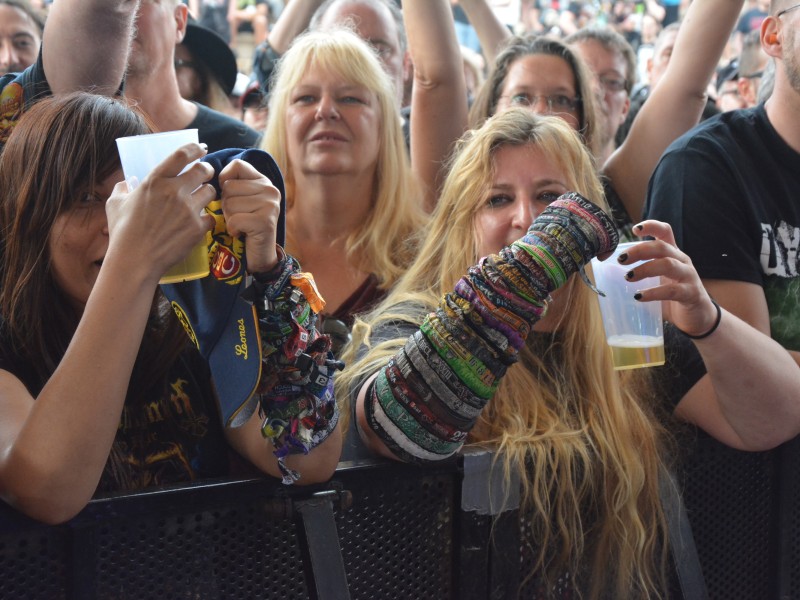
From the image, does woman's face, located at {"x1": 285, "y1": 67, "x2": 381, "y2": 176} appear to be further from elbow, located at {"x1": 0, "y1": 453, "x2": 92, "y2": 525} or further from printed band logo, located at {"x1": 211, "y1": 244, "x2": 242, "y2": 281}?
elbow, located at {"x1": 0, "y1": 453, "x2": 92, "y2": 525}

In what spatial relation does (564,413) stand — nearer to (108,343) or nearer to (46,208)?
(108,343)

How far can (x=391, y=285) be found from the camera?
225 centimetres

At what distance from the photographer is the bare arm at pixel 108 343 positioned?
1.23 metres

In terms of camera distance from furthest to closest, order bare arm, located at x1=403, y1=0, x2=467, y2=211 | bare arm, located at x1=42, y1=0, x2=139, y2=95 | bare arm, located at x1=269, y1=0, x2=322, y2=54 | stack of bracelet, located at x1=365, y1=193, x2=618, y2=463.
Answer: bare arm, located at x1=269, y1=0, x2=322, y2=54 < bare arm, located at x1=403, y1=0, x2=467, y2=211 < bare arm, located at x1=42, y1=0, x2=139, y2=95 < stack of bracelet, located at x1=365, y1=193, x2=618, y2=463

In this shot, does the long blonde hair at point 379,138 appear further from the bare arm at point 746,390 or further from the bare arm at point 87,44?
the bare arm at point 746,390

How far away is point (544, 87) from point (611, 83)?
0.79 m

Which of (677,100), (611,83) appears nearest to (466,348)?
(677,100)

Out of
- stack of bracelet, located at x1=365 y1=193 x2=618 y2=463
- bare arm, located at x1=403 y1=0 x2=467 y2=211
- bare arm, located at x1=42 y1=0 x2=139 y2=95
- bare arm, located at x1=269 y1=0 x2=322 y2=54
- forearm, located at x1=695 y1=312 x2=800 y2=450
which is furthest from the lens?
bare arm, located at x1=269 y1=0 x2=322 y2=54

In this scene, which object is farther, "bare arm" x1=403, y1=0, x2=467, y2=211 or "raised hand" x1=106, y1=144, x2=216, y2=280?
"bare arm" x1=403, y1=0, x2=467, y2=211

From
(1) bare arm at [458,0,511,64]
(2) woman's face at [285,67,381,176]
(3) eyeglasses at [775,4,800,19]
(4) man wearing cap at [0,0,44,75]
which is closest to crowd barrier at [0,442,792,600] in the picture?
(2) woman's face at [285,67,381,176]

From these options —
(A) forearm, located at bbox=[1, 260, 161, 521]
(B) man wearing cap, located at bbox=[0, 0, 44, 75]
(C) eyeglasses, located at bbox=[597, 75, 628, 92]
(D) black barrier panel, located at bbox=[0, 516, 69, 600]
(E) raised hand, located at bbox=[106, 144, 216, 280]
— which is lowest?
(D) black barrier panel, located at bbox=[0, 516, 69, 600]

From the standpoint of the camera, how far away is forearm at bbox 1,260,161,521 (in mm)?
1214

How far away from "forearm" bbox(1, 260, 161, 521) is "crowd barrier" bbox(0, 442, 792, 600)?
52 millimetres

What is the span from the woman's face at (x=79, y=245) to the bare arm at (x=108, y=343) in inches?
8.3
